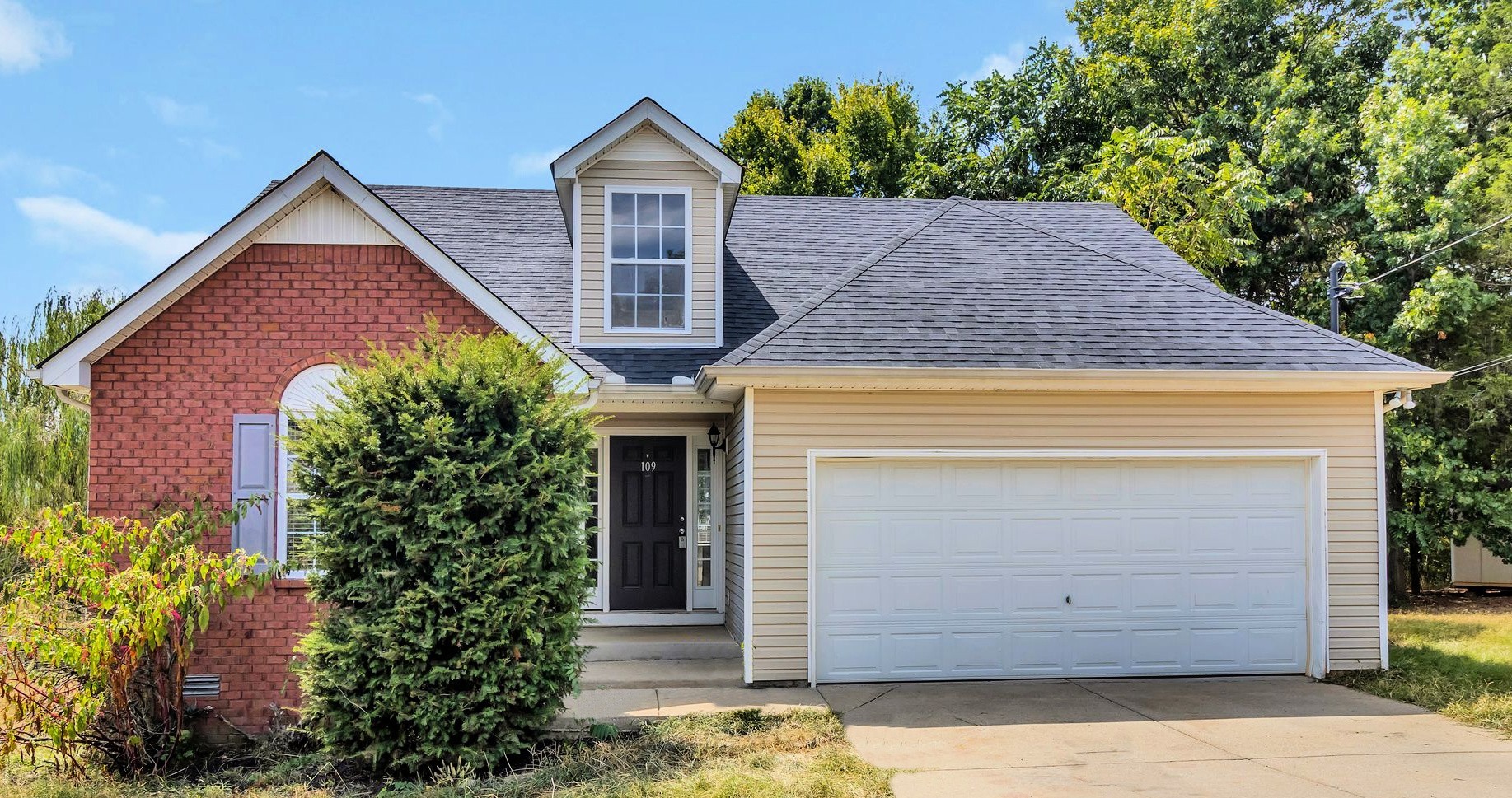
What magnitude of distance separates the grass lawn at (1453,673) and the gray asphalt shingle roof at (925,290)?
2.78 meters

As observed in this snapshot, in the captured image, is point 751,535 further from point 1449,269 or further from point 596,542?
point 1449,269

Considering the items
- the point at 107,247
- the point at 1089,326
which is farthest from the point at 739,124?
the point at 1089,326

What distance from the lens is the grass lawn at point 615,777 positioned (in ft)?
21.2

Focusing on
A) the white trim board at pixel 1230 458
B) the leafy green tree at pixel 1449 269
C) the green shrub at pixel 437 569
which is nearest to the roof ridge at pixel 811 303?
the white trim board at pixel 1230 458

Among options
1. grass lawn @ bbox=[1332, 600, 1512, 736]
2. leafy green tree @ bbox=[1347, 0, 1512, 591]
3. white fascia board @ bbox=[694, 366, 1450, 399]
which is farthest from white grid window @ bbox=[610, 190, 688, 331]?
leafy green tree @ bbox=[1347, 0, 1512, 591]

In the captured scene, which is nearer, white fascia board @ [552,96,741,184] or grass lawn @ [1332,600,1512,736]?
grass lawn @ [1332,600,1512,736]

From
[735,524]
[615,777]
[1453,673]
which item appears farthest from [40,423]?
[1453,673]

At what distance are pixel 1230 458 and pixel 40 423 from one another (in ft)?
64.2

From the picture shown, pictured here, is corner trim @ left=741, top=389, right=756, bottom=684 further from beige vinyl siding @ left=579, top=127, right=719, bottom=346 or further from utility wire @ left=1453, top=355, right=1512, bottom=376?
utility wire @ left=1453, top=355, right=1512, bottom=376

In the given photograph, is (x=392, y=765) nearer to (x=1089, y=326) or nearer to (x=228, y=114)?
(x=1089, y=326)

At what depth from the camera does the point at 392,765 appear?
6.93 meters

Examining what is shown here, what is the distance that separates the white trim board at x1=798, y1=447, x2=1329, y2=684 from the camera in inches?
373

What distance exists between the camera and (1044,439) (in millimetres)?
9727

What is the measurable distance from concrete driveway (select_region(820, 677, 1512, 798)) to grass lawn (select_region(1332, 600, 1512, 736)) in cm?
25
